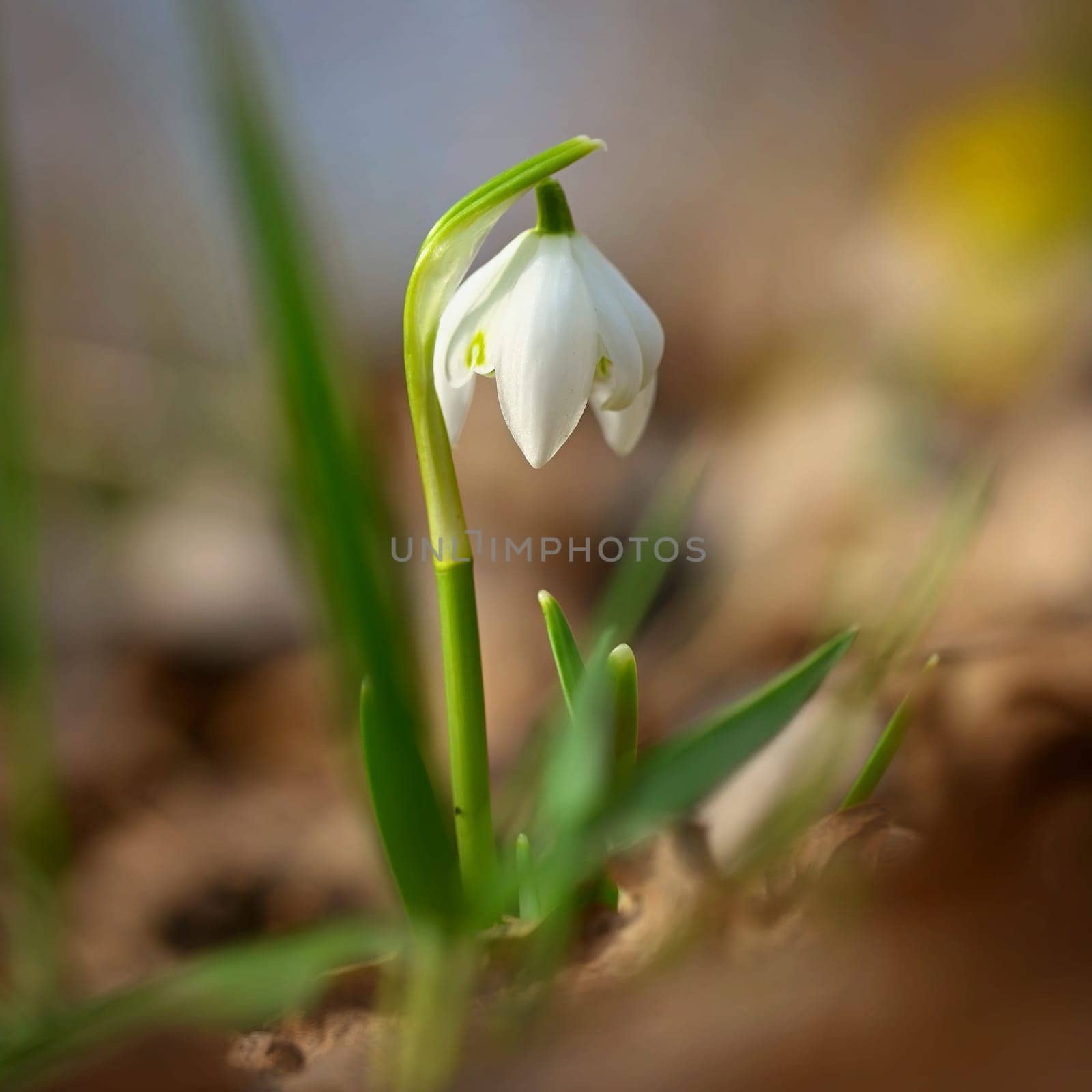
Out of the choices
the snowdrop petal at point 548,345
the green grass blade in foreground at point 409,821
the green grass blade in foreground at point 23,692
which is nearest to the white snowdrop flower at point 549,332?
the snowdrop petal at point 548,345

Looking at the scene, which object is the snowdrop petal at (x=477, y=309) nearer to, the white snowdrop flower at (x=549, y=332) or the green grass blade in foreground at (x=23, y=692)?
the white snowdrop flower at (x=549, y=332)

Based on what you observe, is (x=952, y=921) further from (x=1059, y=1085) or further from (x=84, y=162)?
(x=84, y=162)

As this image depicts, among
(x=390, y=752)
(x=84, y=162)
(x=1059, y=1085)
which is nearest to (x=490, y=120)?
(x=84, y=162)

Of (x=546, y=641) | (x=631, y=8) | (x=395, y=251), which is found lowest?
(x=546, y=641)

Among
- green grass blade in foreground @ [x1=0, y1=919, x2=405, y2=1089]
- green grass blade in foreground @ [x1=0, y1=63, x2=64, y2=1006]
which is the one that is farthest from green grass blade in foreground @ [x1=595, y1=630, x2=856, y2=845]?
green grass blade in foreground @ [x1=0, y1=63, x2=64, y2=1006]

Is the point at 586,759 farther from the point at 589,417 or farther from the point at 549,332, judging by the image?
the point at 589,417

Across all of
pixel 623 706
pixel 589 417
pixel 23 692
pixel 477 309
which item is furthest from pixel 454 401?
pixel 589 417
